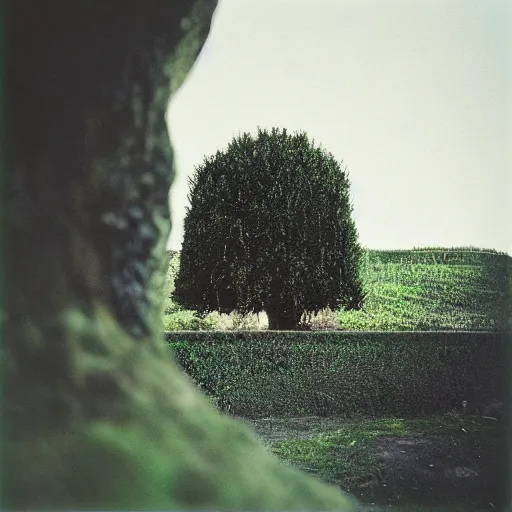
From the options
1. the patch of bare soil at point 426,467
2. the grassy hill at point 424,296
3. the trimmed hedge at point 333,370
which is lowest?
the patch of bare soil at point 426,467

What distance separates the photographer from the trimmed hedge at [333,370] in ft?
20.0

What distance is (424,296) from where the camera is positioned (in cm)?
668

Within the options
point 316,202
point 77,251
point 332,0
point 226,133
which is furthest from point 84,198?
point 316,202

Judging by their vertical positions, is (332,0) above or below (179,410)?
above

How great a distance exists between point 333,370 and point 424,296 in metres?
1.27

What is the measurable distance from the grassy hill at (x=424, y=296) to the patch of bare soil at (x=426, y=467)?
1189 mm

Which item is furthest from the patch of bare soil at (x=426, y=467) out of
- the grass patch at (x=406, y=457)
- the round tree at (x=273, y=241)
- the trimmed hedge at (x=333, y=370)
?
the round tree at (x=273, y=241)

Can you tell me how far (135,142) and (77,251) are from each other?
1.52 ft

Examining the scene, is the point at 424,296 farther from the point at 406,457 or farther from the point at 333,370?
the point at 406,457

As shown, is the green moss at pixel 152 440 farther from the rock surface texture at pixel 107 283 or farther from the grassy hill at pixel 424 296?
the grassy hill at pixel 424 296

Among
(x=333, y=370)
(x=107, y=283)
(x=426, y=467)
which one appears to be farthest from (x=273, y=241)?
(x=107, y=283)

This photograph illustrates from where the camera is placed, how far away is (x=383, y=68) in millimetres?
5332

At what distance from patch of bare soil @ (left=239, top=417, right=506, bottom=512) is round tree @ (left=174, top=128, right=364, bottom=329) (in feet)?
4.60

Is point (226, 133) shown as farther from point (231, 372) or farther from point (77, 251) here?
point (77, 251)
